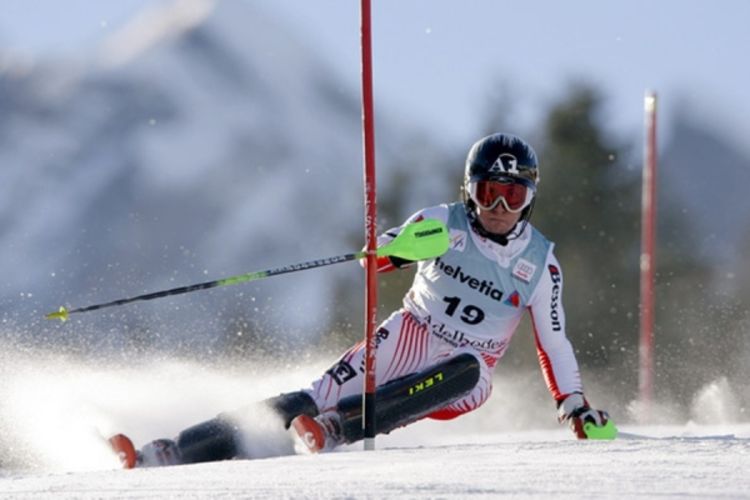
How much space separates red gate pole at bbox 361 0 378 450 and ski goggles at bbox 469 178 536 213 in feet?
2.54

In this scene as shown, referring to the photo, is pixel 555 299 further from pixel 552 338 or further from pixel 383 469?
pixel 383 469

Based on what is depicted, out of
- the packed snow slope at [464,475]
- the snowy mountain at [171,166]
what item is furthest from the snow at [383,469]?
the snowy mountain at [171,166]

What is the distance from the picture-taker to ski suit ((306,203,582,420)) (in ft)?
22.1

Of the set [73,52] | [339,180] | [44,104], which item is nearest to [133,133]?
[44,104]

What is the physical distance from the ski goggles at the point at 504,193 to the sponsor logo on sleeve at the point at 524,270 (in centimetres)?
26

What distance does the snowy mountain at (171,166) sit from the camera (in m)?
117

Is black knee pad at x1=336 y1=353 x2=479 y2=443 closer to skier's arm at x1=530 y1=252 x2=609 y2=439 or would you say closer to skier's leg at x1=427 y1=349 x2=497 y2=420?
skier's leg at x1=427 y1=349 x2=497 y2=420

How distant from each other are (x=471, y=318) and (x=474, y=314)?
2 cm

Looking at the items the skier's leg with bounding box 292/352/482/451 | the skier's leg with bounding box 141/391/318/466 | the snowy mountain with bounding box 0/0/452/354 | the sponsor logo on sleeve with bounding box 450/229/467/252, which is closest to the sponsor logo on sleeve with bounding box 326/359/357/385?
the skier's leg with bounding box 292/352/482/451

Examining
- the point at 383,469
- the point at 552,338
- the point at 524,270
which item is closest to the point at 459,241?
the point at 524,270

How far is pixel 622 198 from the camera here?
3909cm

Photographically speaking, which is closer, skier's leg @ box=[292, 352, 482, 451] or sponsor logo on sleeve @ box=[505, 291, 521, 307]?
skier's leg @ box=[292, 352, 482, 451]

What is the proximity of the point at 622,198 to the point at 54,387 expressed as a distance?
32.0m

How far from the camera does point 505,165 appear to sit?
6.55m
